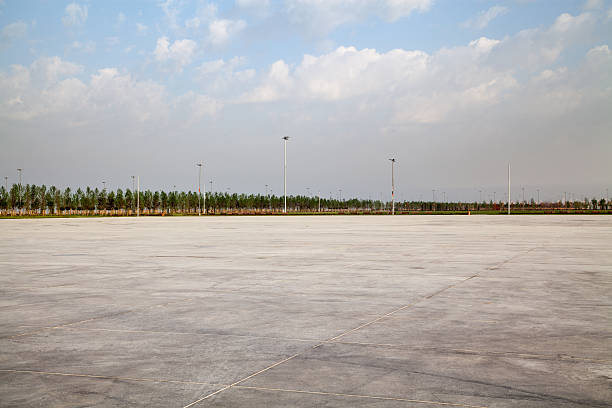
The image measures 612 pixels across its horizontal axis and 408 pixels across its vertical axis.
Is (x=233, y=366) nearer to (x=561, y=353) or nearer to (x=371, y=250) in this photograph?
(x=561, y=353)

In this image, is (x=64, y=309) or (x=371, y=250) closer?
(x=64, y=309)

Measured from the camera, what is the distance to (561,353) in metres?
5.10

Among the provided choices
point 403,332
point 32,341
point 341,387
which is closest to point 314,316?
point 403,332

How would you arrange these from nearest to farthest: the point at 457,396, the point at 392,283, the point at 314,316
Result: the point at 457,396
the point at 314,316
the point at 392,283

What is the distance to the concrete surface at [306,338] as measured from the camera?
4.06 meters

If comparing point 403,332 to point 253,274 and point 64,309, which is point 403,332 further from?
point 253,274

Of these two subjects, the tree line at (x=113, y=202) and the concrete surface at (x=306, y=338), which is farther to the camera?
the tree line at (x=113, y=202)

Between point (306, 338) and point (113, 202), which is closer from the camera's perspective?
point (306, 338)

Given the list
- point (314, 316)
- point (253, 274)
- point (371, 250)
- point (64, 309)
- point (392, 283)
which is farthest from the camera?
point (371, 250)

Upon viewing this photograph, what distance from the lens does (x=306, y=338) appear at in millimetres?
5695

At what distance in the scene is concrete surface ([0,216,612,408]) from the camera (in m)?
4.06

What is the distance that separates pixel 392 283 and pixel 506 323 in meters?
3.44

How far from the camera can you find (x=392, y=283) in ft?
32.0

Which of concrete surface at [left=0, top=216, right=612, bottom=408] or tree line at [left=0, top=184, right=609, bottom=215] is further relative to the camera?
tree line at [left=0, top=184, right=609, bottom=215]
